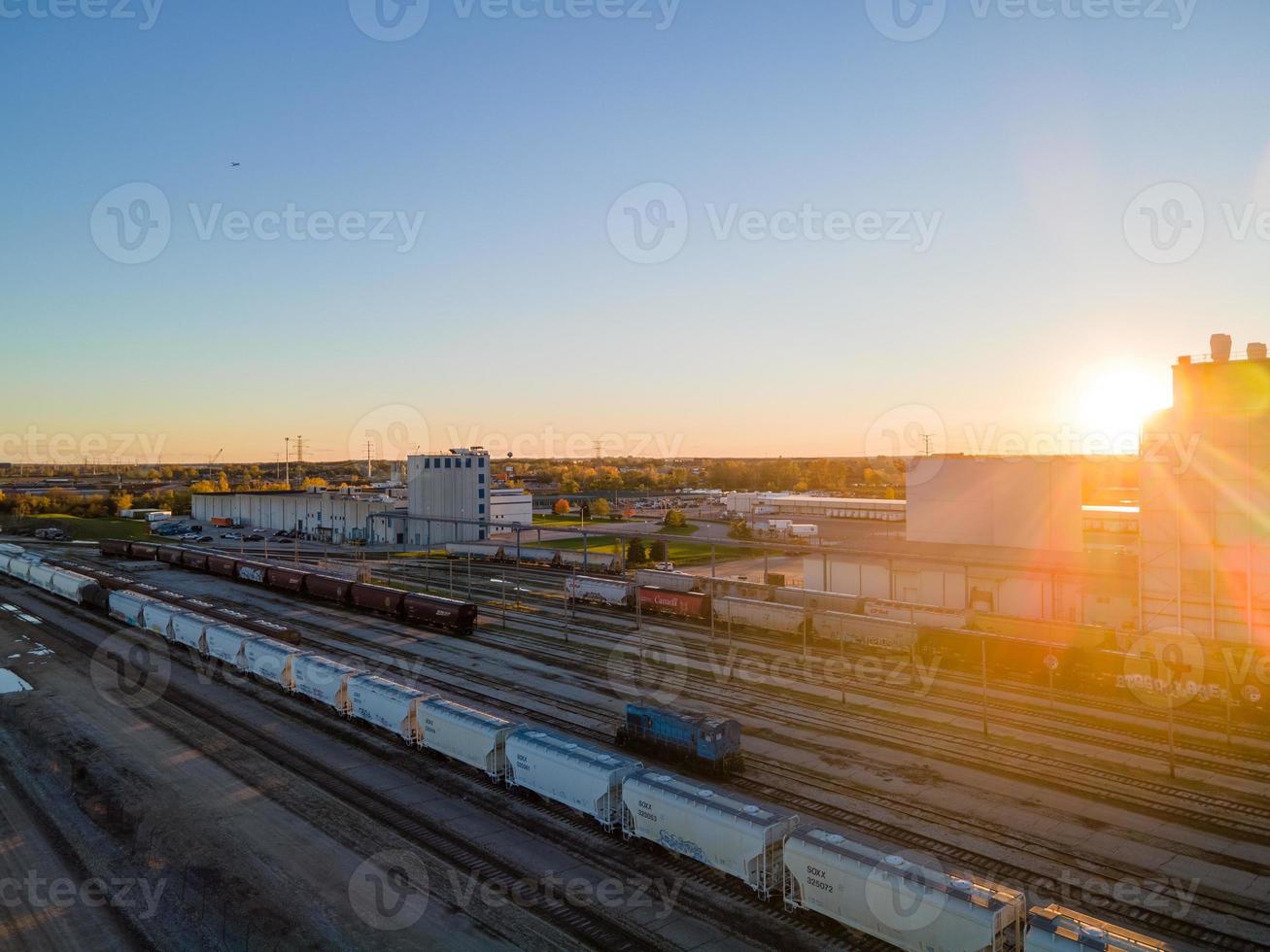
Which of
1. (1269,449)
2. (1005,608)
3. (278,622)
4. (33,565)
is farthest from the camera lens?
(33,565)

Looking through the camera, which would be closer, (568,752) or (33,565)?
(568,752)

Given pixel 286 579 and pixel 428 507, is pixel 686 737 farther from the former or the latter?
pixel 428 507

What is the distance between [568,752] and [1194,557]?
111 ft

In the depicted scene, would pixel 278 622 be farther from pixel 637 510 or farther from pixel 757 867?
pixel 637 510

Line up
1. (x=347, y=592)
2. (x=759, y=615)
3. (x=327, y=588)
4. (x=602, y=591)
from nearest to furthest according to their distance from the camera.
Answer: (x=759, y=615) < (x=347, y=592) < (x=602, y=591) < (x=327, y=588)

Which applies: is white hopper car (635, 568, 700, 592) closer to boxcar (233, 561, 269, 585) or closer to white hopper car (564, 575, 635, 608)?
white hopper car (564, 575, 635, 608)

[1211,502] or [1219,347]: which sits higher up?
[1219,347]

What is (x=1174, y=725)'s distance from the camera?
32719 millimetres

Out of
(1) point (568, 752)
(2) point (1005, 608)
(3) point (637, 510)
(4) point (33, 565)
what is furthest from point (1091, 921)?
(3) point (637, 510)

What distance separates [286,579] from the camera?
68188 mm

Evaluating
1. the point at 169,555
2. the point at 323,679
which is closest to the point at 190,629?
the point at 323,679

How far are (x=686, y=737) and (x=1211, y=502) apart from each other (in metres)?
29.7

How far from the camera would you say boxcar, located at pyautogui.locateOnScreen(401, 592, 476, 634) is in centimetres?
5125

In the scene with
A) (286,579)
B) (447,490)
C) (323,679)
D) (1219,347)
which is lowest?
(286,579)
